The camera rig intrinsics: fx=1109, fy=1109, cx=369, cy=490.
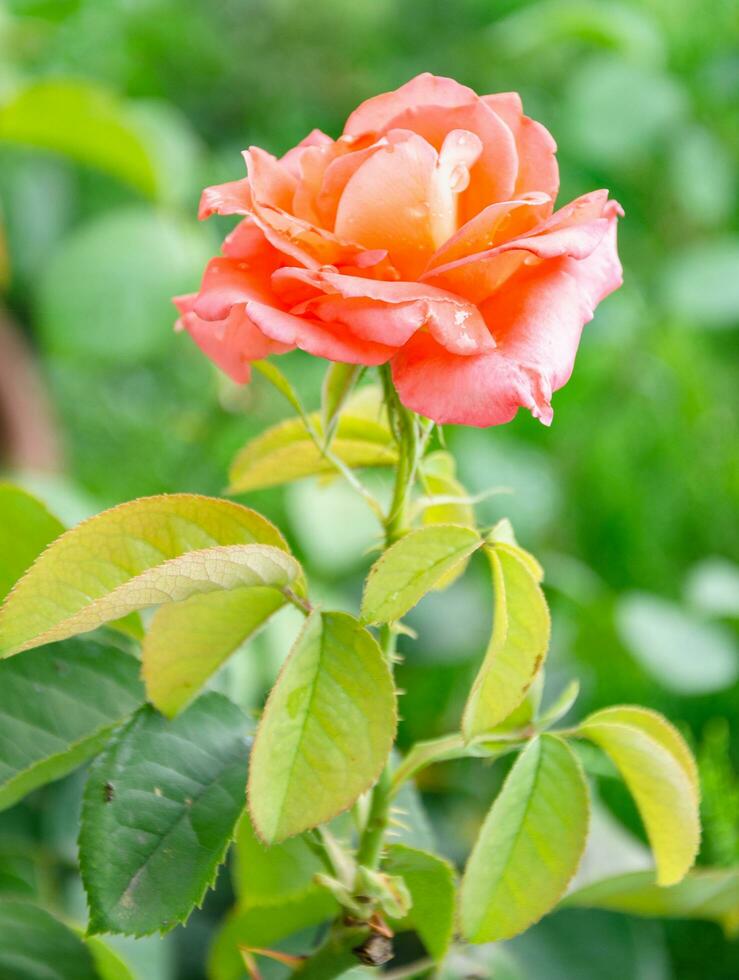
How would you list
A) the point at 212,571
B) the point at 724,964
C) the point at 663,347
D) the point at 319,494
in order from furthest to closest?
the point at 663,347 < the point at 319,494 < the point at 724,964 < the point at 212,571

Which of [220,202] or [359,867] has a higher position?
[220,202]

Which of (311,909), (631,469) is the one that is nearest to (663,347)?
(631,469)

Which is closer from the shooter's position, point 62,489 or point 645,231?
point 62,489

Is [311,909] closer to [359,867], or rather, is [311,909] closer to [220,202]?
[359,867]

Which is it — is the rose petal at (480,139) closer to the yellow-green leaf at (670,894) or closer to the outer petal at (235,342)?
the outer petal at (235,342)

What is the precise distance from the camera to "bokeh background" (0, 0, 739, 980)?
1.51ft

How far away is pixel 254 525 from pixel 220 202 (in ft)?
0.20

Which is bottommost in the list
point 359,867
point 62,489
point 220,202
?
point 62,489

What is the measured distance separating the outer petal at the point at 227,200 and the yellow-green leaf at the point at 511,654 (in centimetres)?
8

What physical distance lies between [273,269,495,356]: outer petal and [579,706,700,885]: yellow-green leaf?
3.9 inches

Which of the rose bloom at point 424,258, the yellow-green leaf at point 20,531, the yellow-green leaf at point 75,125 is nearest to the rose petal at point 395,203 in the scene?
the rose bloom at point 424,258

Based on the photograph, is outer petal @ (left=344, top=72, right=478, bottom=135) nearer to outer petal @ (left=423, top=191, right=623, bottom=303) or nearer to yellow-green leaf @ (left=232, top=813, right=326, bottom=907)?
outer petal @ (left=423, top=191, right=623, bottom=303)

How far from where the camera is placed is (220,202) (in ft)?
0.67

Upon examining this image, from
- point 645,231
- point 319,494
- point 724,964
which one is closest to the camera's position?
point 724,964
